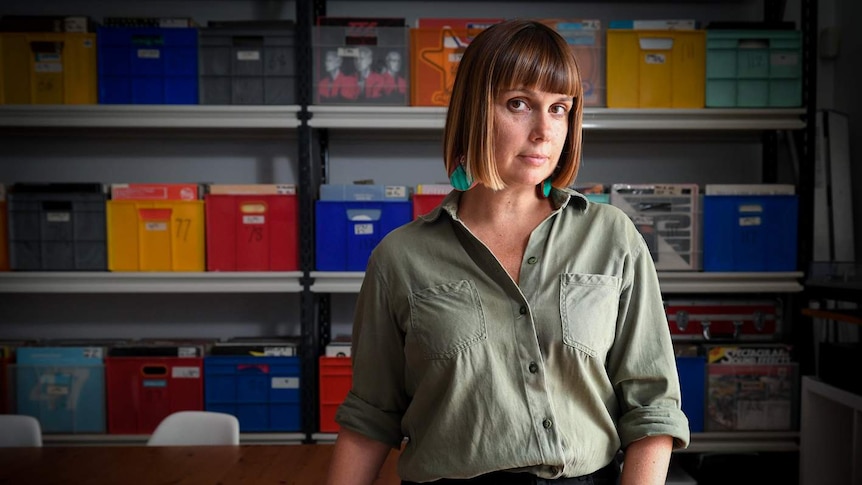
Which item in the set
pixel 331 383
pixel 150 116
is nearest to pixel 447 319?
pixel 331 383

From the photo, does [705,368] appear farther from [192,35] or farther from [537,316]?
[192,35]

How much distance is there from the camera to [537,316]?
0.80m

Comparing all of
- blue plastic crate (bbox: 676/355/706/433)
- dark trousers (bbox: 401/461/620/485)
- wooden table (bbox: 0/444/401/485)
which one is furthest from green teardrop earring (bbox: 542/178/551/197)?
blue plastic crate (bbox: 676/355/706/433)

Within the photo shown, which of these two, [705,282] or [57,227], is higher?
[57,227]

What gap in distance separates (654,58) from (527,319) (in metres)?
1.90

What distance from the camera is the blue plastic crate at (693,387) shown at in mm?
2336

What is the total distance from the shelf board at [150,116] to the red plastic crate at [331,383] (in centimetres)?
96

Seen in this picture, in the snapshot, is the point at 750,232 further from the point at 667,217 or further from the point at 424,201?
the point at 424,201

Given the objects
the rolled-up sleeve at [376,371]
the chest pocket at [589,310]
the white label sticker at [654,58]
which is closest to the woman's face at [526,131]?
the chest pocket at [589,310]

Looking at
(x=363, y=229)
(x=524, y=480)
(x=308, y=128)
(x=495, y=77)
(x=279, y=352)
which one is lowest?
(x=279, y=352)

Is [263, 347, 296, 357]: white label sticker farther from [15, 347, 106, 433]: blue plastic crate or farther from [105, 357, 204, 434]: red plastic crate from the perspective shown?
[15, 347, 106, 433]: blue plastic crate

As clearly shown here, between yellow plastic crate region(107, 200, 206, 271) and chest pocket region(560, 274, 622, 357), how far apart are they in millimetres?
1901

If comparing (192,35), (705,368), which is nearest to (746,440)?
(705,368)

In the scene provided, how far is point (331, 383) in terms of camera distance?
7.77ft
